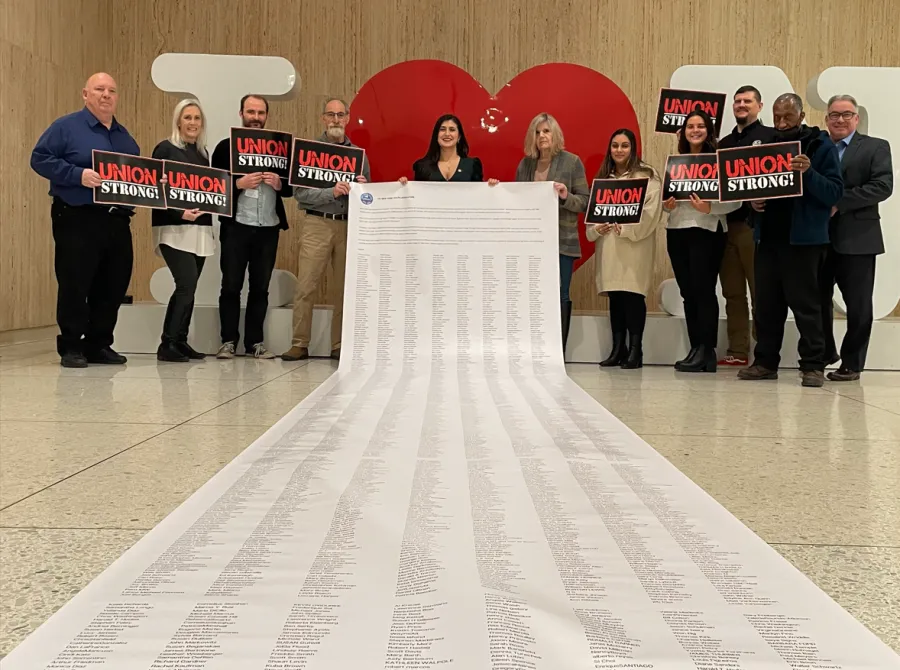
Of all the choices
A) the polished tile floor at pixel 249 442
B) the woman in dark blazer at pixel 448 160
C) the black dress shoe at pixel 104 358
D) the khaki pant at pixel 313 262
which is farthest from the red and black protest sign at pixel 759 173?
the black dress shoe at pixel 104 358

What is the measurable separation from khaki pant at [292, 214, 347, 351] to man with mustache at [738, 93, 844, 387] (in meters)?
2.22

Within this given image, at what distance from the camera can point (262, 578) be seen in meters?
1.12

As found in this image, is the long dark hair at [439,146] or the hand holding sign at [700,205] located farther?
the long dark hair at [439,146]

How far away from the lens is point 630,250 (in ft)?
15.0

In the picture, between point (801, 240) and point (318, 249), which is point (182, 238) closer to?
point (318, 249)

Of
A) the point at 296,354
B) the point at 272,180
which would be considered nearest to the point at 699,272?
the point at 296,354

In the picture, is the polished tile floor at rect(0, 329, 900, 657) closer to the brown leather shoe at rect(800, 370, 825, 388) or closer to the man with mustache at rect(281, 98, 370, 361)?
the brown leather shoe at rect(800, 370, 825, 388)

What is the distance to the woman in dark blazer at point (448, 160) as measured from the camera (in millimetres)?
4527

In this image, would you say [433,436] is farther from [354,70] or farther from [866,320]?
[354,70]

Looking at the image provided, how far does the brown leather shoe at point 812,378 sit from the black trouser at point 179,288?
3138mm

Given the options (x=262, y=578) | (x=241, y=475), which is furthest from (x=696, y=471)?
(x=262, y=578)

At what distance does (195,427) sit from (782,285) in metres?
2.82

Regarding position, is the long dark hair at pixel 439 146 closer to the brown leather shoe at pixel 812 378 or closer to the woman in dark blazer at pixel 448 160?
the woman in dark blazer at pixel 448 160

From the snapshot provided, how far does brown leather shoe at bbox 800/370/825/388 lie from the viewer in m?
3.78
